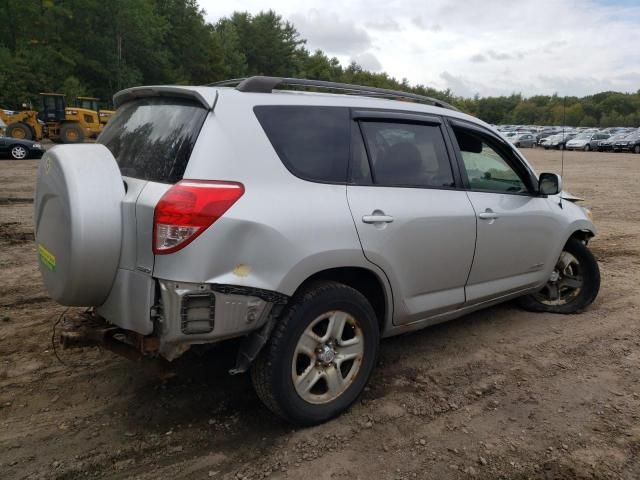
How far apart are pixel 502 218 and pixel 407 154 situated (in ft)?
3.23

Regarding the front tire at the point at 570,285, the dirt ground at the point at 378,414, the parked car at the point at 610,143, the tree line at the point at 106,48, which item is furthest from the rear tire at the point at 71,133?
the parked car at the point at 610,143

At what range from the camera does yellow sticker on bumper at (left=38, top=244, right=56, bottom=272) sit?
2.76 meters

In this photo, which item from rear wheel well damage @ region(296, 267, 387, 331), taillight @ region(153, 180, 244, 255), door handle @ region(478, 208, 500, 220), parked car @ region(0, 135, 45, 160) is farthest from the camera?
parked car @ region(0, 135, 45, 160)

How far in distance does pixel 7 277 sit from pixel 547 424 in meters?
5.25

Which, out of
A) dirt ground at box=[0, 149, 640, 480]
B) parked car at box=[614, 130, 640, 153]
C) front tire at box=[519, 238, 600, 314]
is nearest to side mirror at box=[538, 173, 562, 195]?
front tire at box=[519, 238, 600, 314]

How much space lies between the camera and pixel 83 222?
249 centimetres

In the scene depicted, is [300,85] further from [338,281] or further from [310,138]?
[338,281]

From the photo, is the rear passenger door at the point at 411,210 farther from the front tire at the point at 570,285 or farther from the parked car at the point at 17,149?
the parked car at the point at 17,149

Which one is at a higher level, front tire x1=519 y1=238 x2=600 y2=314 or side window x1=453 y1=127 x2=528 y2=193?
side window x1=453 y1=127 x2=528 y2=193

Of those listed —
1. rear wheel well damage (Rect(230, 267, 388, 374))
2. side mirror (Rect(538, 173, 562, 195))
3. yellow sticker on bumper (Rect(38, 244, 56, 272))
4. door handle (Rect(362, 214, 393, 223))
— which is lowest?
rear wheel well damage (Rect(230, 267, 388, 374))

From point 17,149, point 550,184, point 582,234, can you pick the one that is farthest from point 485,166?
point 17,149

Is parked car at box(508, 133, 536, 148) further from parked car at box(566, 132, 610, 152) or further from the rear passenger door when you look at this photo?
the rear passenger door

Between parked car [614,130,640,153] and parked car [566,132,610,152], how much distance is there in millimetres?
2160

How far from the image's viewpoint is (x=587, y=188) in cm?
1572
